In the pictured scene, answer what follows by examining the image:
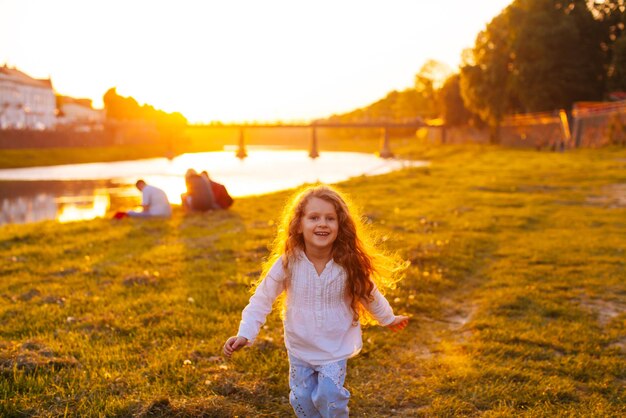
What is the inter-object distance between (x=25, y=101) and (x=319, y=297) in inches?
4610

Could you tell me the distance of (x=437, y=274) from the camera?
8.62 m

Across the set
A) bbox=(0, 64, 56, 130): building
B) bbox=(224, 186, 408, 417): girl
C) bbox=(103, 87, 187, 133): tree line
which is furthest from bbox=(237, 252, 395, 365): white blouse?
bbox=(103, 87, 187, 133): tree line

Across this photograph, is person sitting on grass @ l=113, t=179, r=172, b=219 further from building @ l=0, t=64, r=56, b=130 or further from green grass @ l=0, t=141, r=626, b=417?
building @ l=0, t=64, r=56, b=130

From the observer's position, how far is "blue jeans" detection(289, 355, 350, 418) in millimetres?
3727

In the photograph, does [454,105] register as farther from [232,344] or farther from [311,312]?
[232,344]

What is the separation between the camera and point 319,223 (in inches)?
150

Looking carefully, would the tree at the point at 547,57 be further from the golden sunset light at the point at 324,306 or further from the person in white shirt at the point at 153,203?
the person in white shirt at the point at 153,203

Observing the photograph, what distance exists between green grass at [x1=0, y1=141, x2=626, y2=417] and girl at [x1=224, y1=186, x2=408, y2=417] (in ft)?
2.84

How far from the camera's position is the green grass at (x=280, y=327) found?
468 centimetres

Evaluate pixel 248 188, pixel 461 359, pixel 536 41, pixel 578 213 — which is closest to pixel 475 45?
pixel 536 41

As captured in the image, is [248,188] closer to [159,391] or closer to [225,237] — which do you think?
[225,237]

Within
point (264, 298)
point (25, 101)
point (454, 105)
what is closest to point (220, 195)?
point (264, 298)

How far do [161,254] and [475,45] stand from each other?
58083 mm

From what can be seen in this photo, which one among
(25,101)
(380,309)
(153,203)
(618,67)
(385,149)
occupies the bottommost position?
(153,203)
